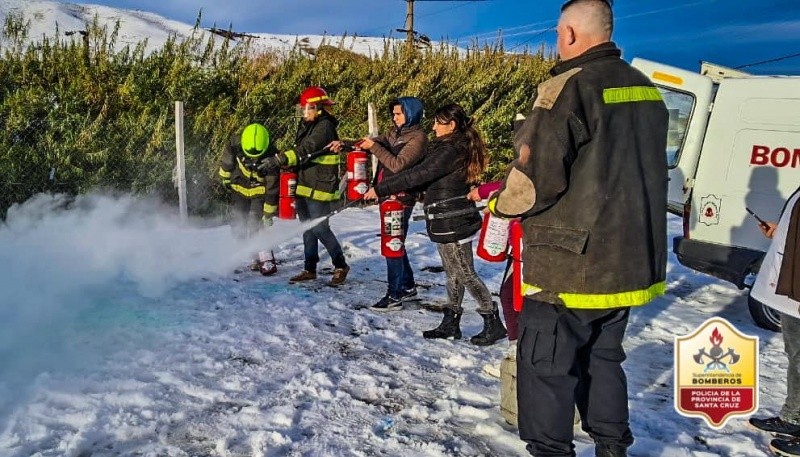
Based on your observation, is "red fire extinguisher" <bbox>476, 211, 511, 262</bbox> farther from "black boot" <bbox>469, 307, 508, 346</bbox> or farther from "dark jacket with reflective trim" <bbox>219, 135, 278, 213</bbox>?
"dark jacket with reflective trim" <bbox>219, 135, 278, 213</bbox>

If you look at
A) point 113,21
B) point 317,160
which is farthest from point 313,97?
point 113,21

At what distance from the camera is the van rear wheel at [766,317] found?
5594mm

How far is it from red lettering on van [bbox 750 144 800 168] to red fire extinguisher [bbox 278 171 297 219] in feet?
15.0

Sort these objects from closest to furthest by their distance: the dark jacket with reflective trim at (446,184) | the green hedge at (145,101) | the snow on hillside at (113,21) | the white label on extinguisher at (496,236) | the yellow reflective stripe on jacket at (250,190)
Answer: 1. the white label on extinguisher at (496,236)
2. the dark jacket with reflective trim at (446,184)
3. the yellow reflective stripe on jacket at (250,190)
4. the green hedge at (145,101)
5. the snow on hillside at (113,21)

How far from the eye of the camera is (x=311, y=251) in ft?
22.1

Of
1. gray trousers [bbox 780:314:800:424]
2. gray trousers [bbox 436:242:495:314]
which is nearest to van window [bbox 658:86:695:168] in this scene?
gray trousers [bbox 436:242:495:314]

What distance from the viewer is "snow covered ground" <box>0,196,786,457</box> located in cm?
317

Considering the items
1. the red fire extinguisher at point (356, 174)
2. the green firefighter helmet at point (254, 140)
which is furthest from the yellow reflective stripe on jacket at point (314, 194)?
the green firefighter helmet at point (254, 140)

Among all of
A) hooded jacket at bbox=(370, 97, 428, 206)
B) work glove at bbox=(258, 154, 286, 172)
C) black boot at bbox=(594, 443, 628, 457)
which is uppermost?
hooded jacket at bbox=(370, 97, 428, 206)

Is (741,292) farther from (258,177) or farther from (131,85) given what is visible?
(131,85)

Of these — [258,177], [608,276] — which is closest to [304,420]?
[608,276]

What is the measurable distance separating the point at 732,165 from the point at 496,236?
324 centimetres

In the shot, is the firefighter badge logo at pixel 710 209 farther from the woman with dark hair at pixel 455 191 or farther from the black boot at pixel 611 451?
the black boot at pixel 611 451

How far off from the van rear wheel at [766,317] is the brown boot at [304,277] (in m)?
4.30
